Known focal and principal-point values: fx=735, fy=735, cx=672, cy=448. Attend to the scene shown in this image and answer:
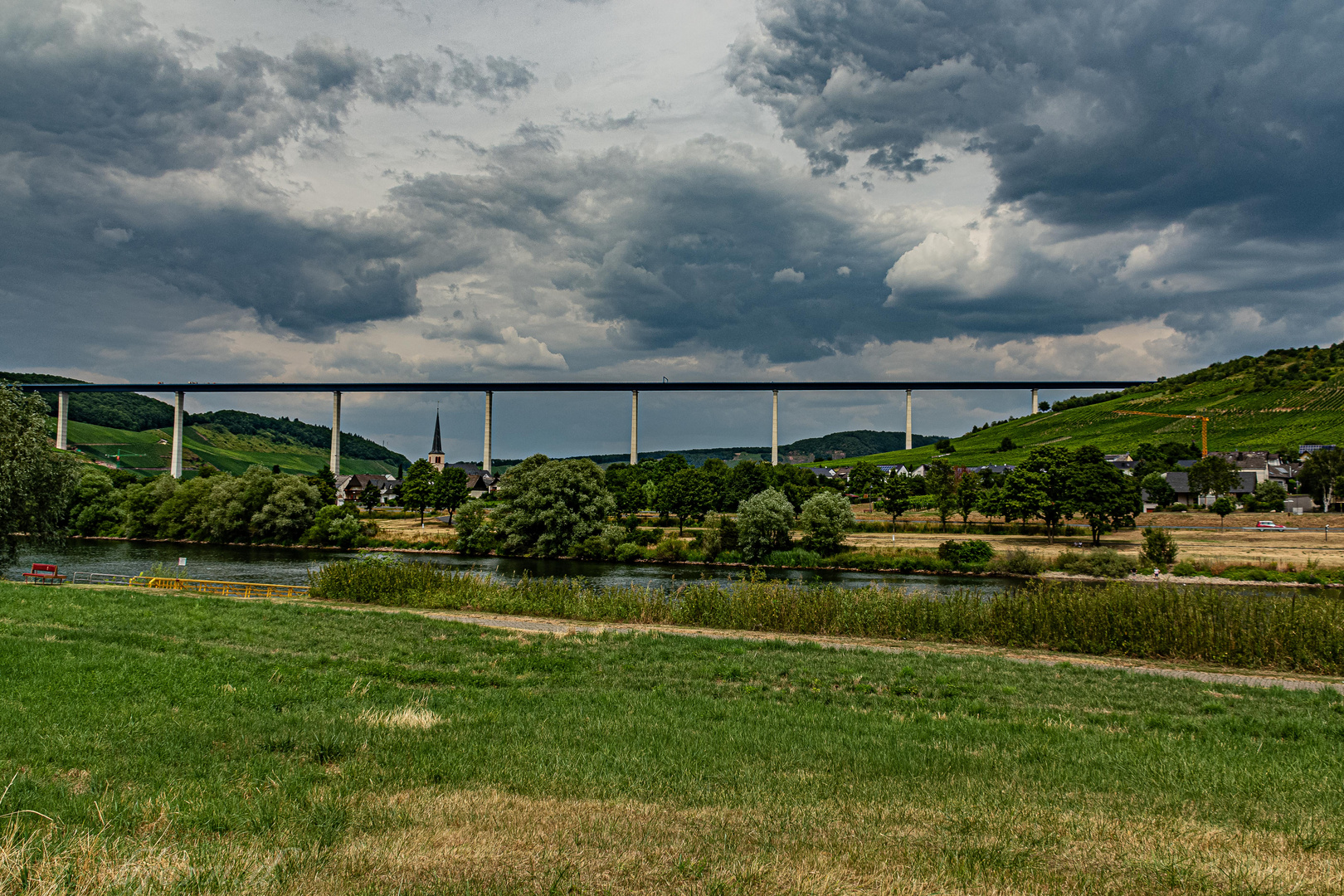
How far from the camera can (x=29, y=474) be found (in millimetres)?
36500

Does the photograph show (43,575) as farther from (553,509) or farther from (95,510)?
(95,510)

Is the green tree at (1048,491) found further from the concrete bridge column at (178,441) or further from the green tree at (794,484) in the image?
the concrete bridge column at (178,441)

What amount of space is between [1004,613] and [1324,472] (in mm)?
89750

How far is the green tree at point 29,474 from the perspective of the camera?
36.2 m

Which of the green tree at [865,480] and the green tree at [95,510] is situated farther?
the green tree at [865,480]

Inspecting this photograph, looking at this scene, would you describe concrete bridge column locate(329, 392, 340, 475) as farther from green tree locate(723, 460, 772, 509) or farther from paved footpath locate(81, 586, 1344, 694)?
paved footpath locate(81, 586, 1344, 694)

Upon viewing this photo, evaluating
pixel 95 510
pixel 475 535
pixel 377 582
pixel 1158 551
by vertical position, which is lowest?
pixel 1158 551

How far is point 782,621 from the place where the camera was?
22656 mm

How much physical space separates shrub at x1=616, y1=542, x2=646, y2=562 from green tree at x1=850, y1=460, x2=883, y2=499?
3874 cm

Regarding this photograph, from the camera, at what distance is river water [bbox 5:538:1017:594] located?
167 ft

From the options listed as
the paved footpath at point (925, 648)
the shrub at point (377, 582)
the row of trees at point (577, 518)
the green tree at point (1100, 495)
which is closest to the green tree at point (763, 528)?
the row of trees at point (577, 518)

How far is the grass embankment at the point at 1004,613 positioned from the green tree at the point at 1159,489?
7646 centimetres

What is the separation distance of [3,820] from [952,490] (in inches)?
3453

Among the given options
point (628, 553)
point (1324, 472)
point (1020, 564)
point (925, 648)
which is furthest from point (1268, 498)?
point (925, 648)
